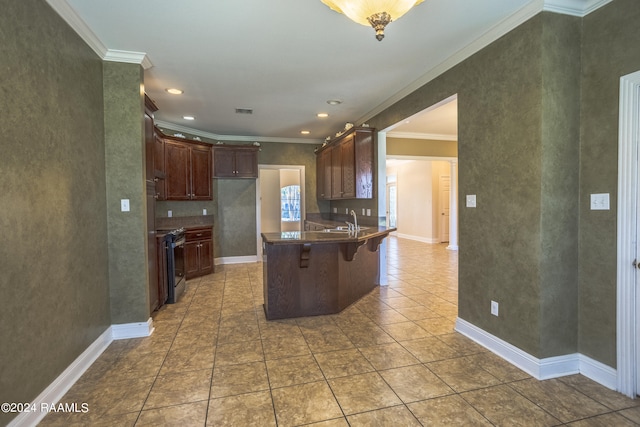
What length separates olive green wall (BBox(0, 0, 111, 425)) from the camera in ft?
5.52

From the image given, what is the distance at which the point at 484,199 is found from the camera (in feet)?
8.91

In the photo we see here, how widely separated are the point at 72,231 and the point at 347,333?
2.45 meters

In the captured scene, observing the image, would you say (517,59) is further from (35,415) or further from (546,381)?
(35,415)

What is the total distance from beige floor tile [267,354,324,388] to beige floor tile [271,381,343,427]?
0.06 metres

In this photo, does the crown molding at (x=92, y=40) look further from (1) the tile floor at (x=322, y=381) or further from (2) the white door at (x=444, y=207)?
(2) the white door at (x=444, y=207)

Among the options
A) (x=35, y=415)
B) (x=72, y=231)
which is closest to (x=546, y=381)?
(x=35, y=415)

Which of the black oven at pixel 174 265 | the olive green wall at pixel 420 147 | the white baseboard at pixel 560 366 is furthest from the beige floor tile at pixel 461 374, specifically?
the olive green wall at pixel 420 147

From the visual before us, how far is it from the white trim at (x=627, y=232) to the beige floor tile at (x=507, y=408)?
26.7 inches

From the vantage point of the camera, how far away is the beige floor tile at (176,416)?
5.99 ft

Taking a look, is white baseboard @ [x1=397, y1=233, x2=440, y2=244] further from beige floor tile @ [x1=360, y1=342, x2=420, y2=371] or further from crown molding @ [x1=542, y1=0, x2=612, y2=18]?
crown molding @ [x1=542, y1=0, x2=612, y2=18]

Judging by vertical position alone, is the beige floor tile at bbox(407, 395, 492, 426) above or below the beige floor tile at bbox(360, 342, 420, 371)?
below

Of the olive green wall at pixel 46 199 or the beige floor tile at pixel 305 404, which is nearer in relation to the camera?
the olive green wall at pixel 46 199

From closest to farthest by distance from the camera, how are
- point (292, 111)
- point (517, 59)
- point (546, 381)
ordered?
point (546, 381) → point (517, 59) → point (292, 111)

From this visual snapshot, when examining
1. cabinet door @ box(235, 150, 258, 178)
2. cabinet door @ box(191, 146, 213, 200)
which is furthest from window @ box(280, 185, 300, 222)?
cabinet door @ box(191, 146, 213, 200)
